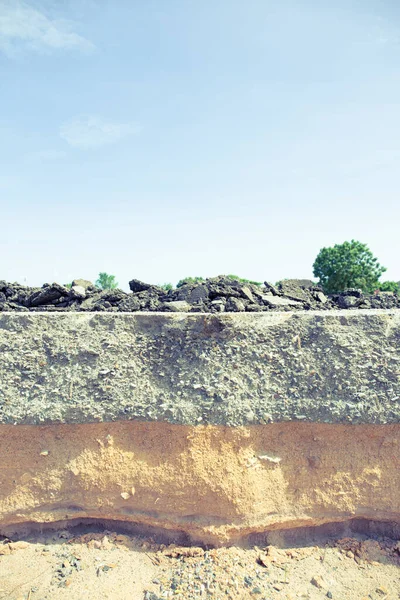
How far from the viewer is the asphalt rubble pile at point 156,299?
15.3ft

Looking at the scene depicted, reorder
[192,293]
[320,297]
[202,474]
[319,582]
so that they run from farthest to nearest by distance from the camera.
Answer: [320,297], [192,293], [202,474], [319,582]

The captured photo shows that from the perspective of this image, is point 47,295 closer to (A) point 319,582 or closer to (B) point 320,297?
(B) point 320,297

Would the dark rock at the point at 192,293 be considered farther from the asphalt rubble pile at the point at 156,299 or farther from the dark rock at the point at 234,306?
the dark rock at the point at 234,306

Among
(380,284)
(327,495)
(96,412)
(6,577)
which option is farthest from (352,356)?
(380,284)

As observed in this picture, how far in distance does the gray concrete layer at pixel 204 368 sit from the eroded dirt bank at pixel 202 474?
0.16 metres

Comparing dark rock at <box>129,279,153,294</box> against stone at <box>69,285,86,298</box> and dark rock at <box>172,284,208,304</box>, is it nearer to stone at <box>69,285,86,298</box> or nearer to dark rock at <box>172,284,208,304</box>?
dark rock at <box>172,284,208,304</box>

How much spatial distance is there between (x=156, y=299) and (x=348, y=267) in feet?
56.5

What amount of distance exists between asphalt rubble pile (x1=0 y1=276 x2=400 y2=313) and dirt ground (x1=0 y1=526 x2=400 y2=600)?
229cm

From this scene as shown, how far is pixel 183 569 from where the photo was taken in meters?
3.51

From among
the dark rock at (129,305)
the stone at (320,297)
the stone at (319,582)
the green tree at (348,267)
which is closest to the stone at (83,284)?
the dark rock at (129,305)

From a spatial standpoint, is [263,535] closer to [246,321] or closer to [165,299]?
[246,321]

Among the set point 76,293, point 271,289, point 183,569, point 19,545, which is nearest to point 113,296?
point 76,293

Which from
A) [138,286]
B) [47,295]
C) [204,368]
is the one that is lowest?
[204,368]

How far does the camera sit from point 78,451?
373 cm
